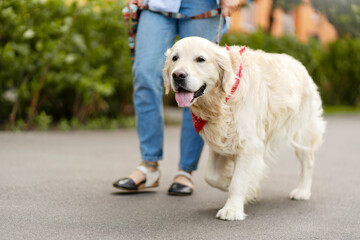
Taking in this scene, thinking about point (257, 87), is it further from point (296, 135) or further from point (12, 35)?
point (12, 35)

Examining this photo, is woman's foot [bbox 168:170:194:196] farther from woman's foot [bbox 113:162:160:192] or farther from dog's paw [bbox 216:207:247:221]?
dog's paw [bbox 216:207:247:221]

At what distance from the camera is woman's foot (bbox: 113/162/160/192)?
400cm

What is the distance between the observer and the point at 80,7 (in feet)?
24.5

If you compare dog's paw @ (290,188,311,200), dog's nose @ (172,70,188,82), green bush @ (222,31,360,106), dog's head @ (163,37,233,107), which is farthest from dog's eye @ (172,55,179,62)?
green bush @ (222,31,360,106)

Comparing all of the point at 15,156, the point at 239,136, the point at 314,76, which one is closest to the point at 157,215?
the point at 239,136

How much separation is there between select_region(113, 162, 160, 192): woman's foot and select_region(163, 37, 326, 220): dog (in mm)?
561

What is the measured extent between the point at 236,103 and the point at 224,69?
28 centimetres

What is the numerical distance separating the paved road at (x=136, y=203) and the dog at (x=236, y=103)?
0.29m

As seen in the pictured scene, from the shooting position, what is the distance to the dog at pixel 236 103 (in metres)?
3.30

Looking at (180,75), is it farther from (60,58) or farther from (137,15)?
(60,58)

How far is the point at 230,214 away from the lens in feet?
10.9

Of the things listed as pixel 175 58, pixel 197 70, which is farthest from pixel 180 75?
pixel 175 58

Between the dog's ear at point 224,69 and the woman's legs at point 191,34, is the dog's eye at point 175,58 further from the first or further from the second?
the woman's legs at point 191,34

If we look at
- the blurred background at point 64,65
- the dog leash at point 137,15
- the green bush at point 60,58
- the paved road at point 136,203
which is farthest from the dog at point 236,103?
the green bush at point 60,58
